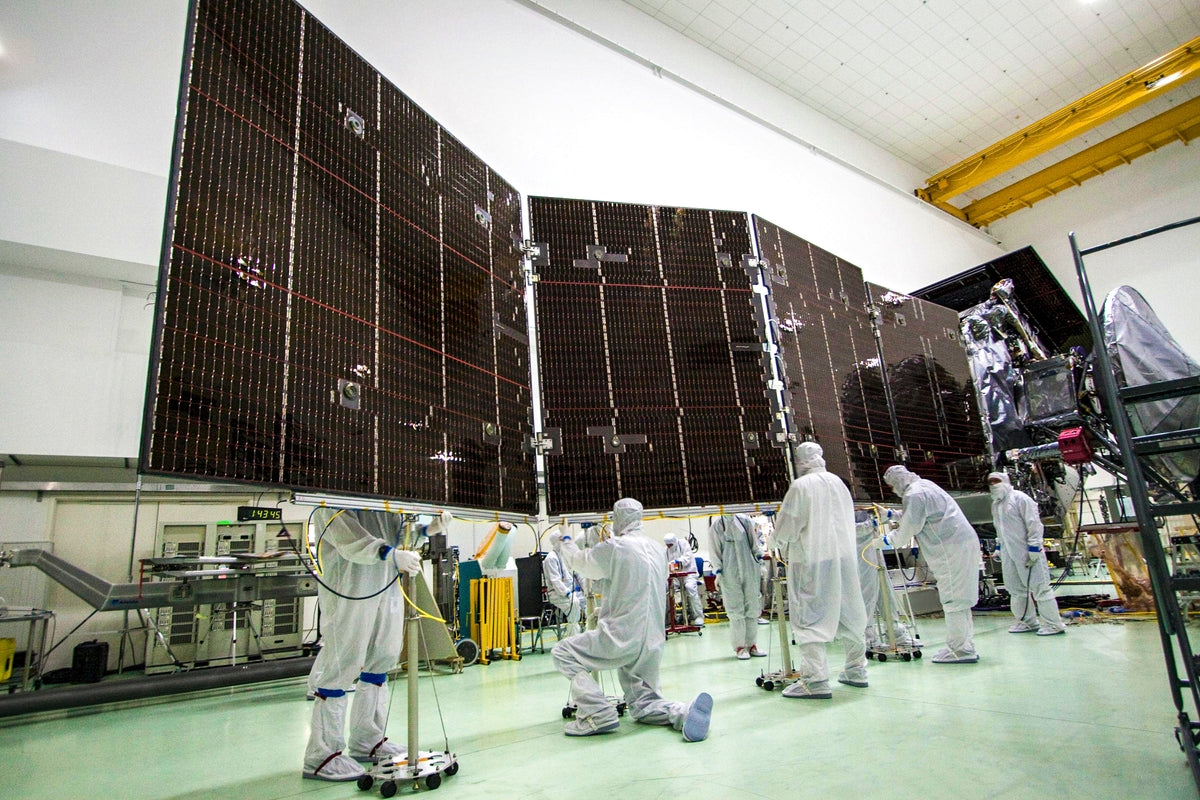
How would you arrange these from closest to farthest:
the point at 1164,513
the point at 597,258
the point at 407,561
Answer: the point at 1164,513 → the point at 407,561 → the point at 597,258

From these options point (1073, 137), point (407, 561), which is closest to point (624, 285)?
point (407, 561)

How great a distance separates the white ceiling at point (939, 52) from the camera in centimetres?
1016

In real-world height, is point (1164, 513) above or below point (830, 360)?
below

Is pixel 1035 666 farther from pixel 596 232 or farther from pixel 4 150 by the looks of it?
pixel 4 150

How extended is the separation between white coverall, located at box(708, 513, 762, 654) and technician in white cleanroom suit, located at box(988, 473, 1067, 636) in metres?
2.53

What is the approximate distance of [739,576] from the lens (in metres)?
6.27

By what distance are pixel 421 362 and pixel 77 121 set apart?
5488mm

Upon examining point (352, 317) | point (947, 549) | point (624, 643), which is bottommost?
point (624, 643)

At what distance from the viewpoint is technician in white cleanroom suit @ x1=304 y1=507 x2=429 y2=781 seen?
290 cm

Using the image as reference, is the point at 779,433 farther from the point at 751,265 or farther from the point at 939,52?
the point at 939,52

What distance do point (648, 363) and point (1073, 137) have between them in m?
13.8

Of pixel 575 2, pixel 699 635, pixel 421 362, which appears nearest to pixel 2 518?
pixel 421 362

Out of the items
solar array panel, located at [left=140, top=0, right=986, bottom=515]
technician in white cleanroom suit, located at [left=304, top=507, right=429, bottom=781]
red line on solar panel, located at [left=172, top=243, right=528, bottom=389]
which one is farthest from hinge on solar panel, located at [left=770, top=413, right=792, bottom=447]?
technician in white cleanroom suit, located at [left=304, top=507, right=429, bottom=781]

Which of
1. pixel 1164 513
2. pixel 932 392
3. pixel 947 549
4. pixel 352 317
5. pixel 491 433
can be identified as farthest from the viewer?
pixel 932 392
